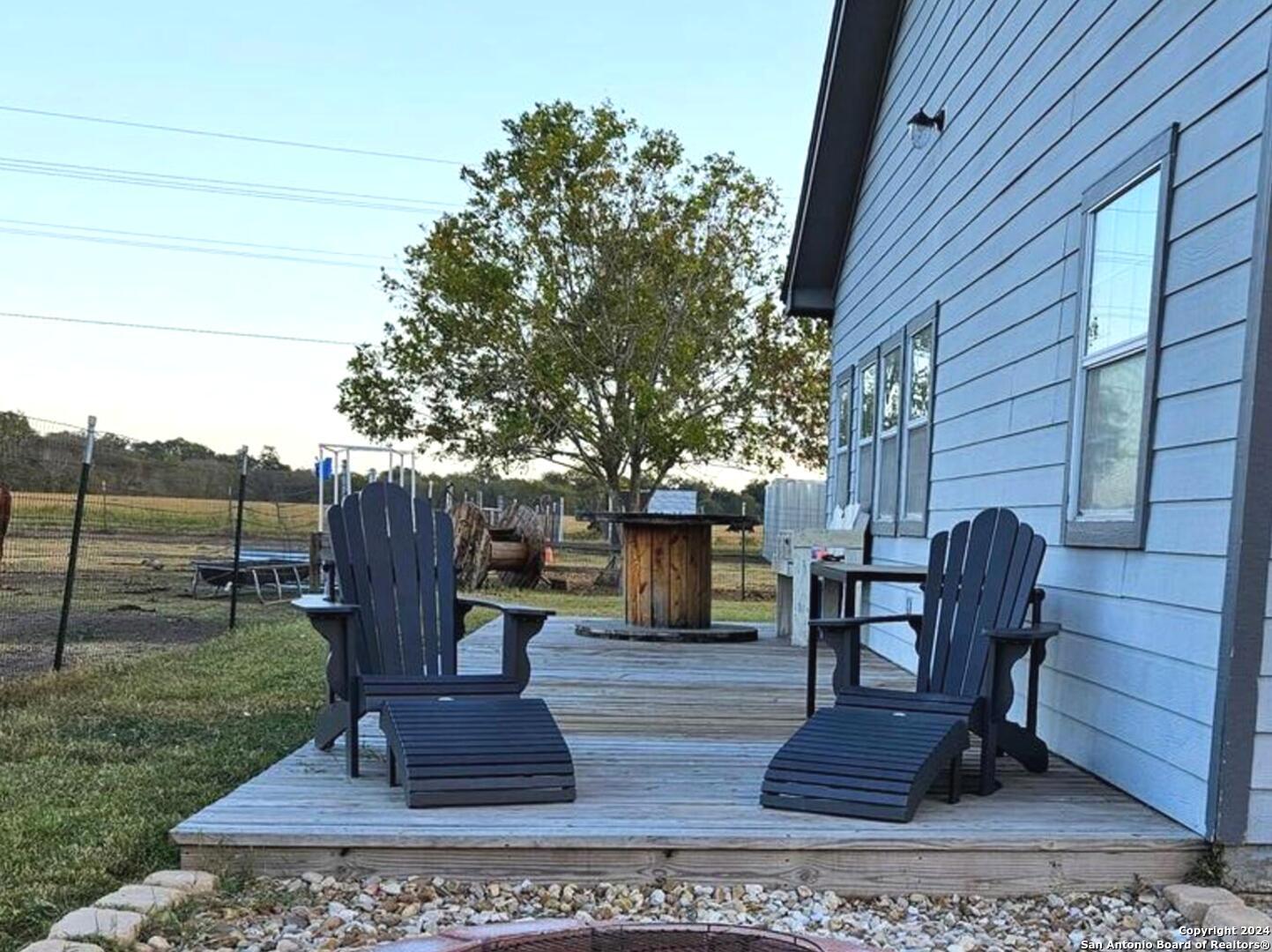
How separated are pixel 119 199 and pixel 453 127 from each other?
29.2 ft

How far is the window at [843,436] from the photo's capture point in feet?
26.1

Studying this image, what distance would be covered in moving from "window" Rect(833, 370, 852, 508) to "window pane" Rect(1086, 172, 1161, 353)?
4244 millimetres

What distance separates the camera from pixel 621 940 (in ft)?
4.91

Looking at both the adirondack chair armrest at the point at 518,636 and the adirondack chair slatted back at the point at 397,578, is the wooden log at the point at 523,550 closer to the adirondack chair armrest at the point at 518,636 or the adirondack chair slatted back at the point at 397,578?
the adirondack chair slatted back at the point at 397,578

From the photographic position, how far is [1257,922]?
7.57 feet

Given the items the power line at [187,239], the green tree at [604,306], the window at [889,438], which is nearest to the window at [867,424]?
the window at [889,438]

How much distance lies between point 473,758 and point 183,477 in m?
7.99

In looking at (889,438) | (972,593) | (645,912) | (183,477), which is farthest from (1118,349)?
(183,477)

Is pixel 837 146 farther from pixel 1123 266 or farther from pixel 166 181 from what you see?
pixel 166 181

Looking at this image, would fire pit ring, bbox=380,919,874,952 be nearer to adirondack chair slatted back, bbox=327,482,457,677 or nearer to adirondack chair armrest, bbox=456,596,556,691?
adirondack chair armrest, bbox=456,596,556,691

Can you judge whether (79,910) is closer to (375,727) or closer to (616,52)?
(375,727)

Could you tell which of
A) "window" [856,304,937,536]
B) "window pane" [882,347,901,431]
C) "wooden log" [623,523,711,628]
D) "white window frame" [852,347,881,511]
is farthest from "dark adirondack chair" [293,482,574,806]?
"white window frame" [852,347,881,511]

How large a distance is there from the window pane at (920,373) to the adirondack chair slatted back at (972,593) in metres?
2.07

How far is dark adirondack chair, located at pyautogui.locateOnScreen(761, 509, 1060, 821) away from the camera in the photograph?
113 inches
